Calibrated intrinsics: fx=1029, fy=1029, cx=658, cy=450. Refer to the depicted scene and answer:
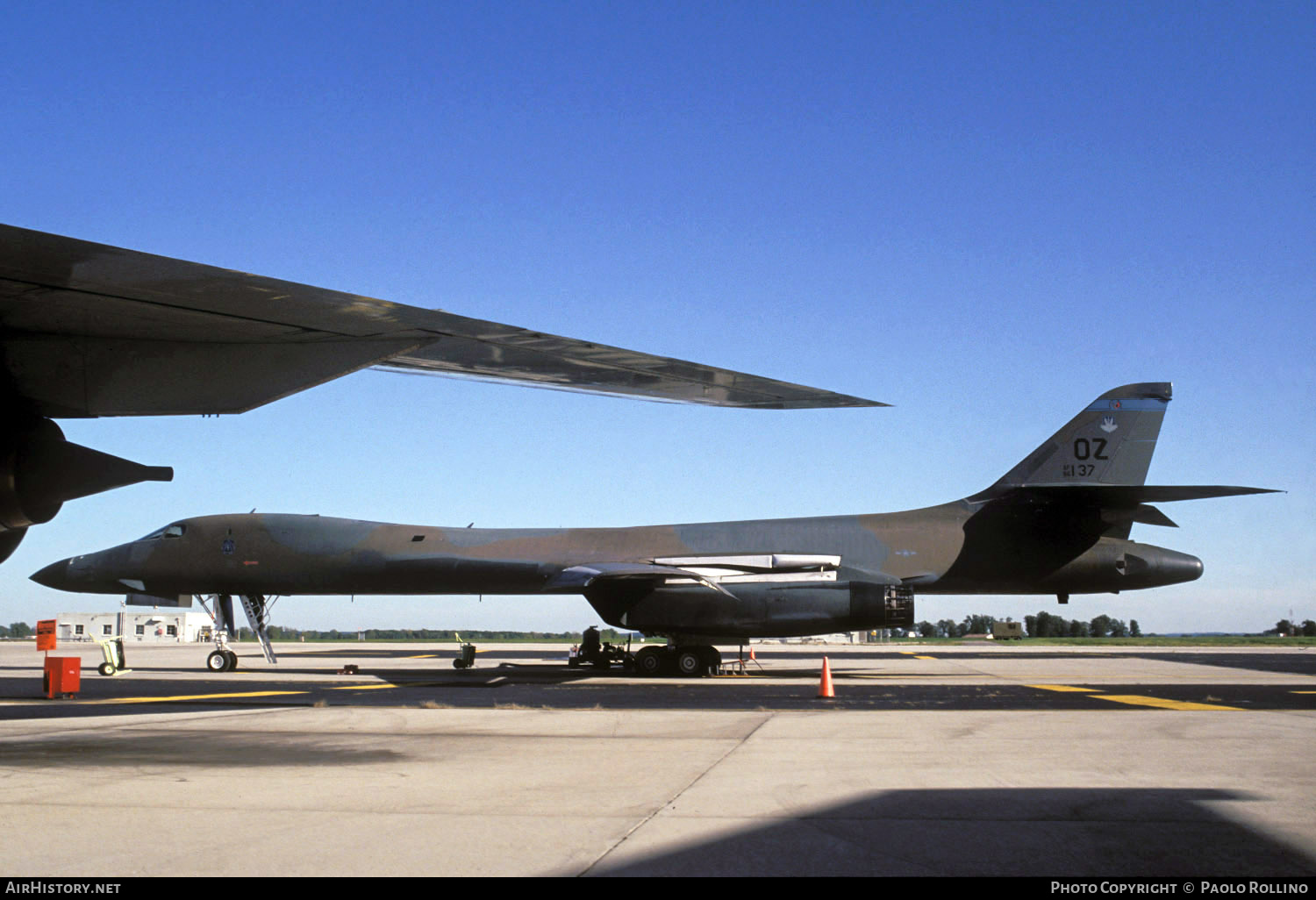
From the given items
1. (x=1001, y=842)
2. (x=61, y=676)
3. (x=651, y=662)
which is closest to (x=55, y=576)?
(x=61, y=676)

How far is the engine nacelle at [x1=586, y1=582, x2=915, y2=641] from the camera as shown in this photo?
2073 cm

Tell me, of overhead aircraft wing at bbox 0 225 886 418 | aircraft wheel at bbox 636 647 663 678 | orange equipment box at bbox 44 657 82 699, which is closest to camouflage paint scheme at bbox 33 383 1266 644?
aircraft wheel at bbox 636 647 663 678

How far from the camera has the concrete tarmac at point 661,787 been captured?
15.2ft

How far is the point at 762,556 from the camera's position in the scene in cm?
2192

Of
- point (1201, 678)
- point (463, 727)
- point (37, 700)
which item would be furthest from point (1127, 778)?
point (1201, 678)

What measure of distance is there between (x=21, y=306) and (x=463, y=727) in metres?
7.54

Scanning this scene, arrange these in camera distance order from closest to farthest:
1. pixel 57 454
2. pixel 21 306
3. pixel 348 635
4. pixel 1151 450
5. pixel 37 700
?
pixel 21 306, pixel 57 454, pixel 37 700, pixel 1151 450, pixel 348 635

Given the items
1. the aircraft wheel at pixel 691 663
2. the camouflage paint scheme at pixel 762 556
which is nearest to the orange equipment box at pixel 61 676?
the camouflage paint scheme at pixel 762 556

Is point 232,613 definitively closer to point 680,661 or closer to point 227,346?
point 680,661

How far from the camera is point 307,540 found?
78.5ft

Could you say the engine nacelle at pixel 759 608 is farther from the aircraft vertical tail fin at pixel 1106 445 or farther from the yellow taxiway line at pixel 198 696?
the yellow taxiway line at pixel 198 696

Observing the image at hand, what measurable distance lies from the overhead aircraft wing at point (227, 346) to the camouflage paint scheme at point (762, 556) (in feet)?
51.0

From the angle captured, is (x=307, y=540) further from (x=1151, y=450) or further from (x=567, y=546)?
(x=1151, y=450)
